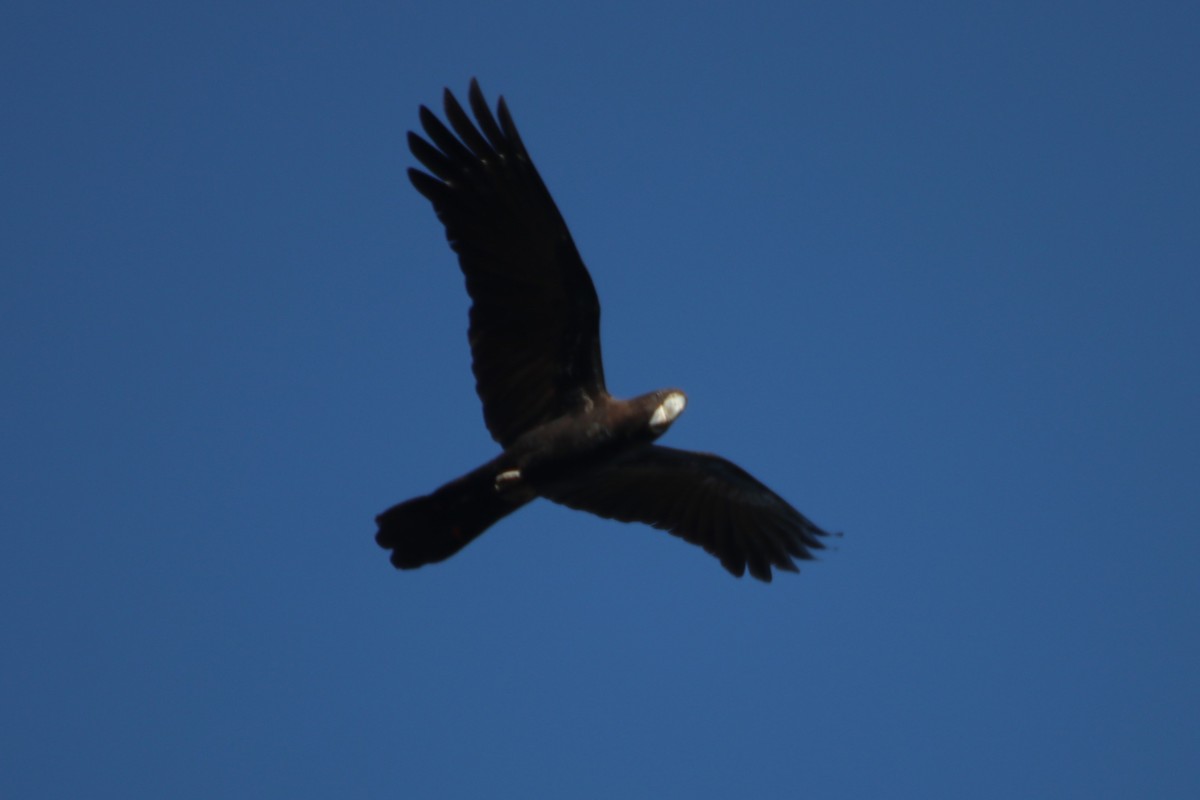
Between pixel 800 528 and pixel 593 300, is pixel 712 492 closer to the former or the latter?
pixel 800 528

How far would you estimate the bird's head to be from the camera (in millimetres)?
9623

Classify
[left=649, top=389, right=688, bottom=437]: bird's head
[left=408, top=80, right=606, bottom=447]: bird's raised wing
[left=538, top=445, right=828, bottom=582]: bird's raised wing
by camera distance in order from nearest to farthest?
[left=408, top=80, right=606, bottom=447]: bird's raised wing → [left=649, top=389, right=688, bottom=437]: bird's head → [left=538, top=445, right=828, bottom=582]: bird's raised wing

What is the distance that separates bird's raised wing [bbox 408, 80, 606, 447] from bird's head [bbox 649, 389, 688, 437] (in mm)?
473

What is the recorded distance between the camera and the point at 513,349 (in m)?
9.77

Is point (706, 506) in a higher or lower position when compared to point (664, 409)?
lower

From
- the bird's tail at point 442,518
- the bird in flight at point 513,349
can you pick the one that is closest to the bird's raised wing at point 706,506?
the bird in flight at point 513,349

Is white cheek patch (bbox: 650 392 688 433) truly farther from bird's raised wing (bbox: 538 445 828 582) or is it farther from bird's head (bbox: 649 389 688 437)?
bird's raised wing (bbox: 538 445 828 582)

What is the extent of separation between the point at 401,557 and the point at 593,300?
2246 mm

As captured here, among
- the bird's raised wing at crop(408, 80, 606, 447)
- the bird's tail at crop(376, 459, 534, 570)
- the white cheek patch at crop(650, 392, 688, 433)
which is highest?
the bird's raised wing at crop(408, 80, 606, 447)

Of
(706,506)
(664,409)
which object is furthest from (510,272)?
(706,506)

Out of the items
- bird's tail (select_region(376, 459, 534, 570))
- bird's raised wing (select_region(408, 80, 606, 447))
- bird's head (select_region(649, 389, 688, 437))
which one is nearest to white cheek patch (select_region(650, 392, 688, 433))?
bird's head (select_region(649, 389, 688, 437))

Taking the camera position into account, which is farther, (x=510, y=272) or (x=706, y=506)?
(x=706, y=506)

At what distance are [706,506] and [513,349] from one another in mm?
2289

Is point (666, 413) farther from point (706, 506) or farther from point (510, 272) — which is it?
point (706, 506)
